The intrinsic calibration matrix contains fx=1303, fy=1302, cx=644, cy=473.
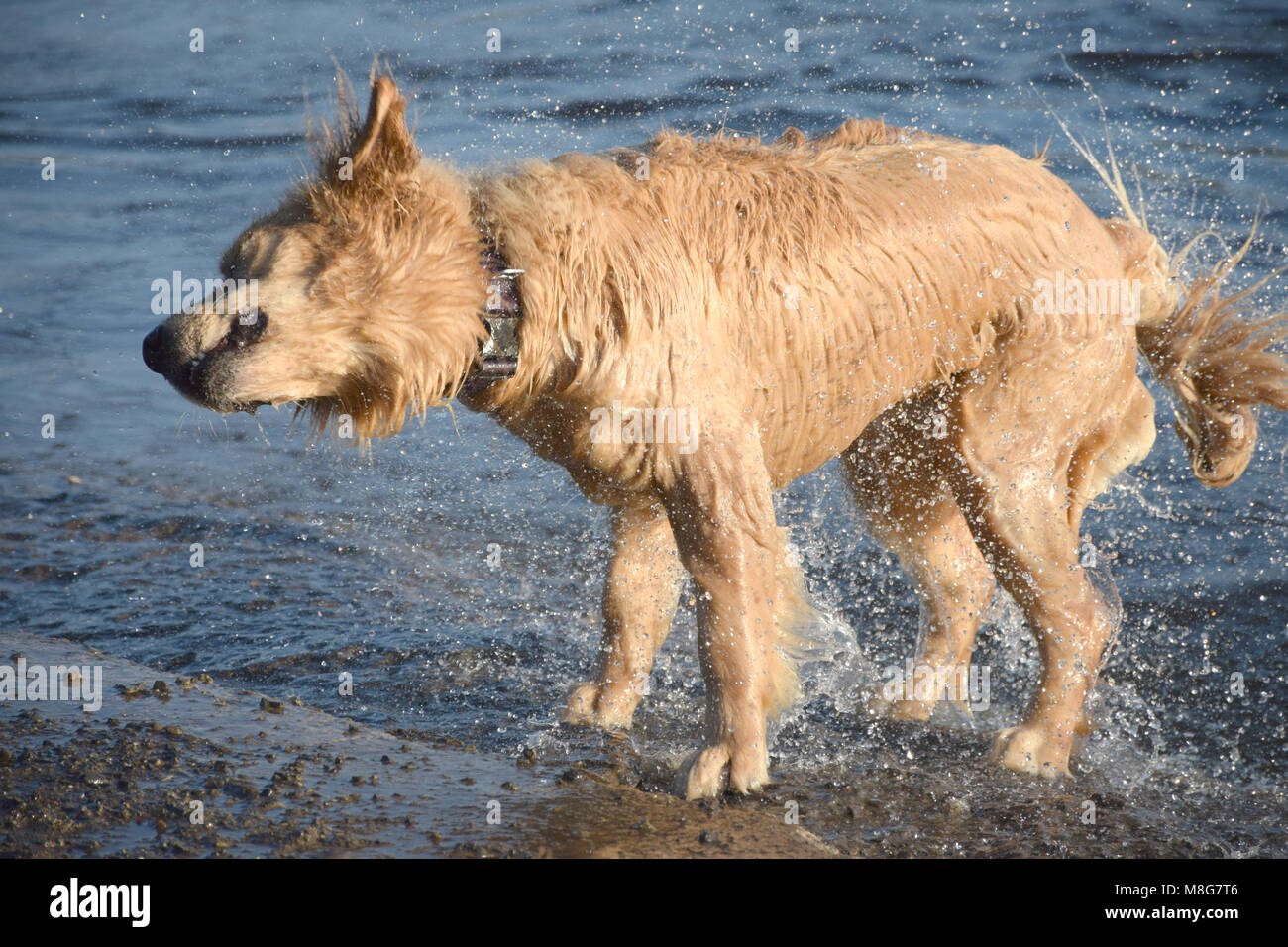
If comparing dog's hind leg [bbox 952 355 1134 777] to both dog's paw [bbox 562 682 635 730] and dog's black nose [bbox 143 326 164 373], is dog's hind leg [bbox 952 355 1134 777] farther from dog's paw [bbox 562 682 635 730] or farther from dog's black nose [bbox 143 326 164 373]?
dog's black nose [bbox 143 326 164 373]

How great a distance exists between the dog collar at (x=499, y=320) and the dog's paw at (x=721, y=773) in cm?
141

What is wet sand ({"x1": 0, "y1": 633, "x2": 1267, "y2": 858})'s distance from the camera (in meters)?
3.76

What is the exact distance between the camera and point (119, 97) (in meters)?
15.8

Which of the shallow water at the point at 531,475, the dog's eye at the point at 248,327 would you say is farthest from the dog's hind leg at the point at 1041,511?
the dog's eye at the point at 248,327

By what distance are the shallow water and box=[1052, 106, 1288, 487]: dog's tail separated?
1.25 metres

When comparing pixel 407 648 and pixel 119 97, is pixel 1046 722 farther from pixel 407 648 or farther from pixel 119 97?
pixel 119 97

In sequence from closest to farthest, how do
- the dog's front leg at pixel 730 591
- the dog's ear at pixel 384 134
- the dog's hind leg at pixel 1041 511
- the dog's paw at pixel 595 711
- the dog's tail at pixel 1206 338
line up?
the dog's ear at pixel 384 134, the dog's front leg at pixel 730 591, the dog's hind leg at pixel 1041 511, the dog's paw at pixel 595 711, the dog's tail at pixel 1206 338

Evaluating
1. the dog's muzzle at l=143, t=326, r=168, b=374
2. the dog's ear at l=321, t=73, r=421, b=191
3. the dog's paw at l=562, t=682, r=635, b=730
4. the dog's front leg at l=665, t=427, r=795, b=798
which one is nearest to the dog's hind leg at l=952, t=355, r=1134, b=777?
the dog's front leg at l=665, t=427, r=795, b=798

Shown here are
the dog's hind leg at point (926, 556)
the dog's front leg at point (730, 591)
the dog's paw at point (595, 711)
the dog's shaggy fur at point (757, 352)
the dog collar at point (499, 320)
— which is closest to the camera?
the dog's shaggy fur at point (757, 352)

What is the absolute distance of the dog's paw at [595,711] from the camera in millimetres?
5012

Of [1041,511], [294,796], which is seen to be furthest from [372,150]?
→ [1041,511]

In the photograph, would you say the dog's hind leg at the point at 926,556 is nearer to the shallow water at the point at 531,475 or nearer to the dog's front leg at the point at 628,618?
the shallow water at the point at 531,475

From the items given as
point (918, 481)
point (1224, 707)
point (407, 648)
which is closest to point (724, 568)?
point (918, 481)

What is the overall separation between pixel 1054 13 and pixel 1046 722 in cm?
1234
